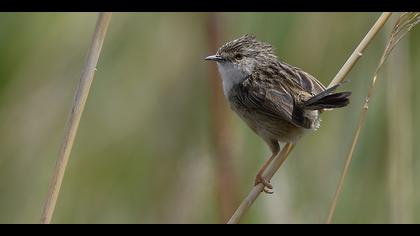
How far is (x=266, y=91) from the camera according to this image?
3.82 m

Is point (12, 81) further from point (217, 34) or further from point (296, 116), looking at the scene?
point (296, 116)

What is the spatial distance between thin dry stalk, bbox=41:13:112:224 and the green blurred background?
1.04 metres

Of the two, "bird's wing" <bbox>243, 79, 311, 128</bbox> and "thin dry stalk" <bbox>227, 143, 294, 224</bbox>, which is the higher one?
"bird's wing" <bbox>243, 79, 311, 128</bbox>

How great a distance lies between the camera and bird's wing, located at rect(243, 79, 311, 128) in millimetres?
3619

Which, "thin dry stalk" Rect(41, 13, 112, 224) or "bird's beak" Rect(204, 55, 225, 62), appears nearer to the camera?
"thin dry stalk" Rect(41, 13, 112, 224)

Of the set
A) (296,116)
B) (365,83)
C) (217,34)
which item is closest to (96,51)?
(217,34)

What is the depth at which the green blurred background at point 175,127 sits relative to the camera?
3936 mm

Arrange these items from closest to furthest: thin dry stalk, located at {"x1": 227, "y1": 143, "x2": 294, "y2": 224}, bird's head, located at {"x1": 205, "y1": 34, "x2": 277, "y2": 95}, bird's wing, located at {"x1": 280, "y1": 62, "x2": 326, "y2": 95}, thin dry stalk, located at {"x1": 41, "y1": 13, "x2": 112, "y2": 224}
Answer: thin dry stalk, located at {"x1": 41, "y1": 13, "x2": 112, "y2": 224}
thin dry stalk, located at {"x1": 227, "y1": 143, "x2": 294, "y2": 224}
bird's wing, located at {"x1": 280, "y1": 62, "x2": 326, "y2": 95}
bird's head, located at {"x1": 205, "y1": 34, "x2": 277, "y2": 95}

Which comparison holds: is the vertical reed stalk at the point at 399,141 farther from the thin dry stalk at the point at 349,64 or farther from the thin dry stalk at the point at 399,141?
the thin dry stalk at the point at 349,64

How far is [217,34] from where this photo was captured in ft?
12.0

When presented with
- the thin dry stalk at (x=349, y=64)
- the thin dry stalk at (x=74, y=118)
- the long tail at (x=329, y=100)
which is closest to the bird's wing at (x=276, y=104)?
the long tail at (x=329, y=100)

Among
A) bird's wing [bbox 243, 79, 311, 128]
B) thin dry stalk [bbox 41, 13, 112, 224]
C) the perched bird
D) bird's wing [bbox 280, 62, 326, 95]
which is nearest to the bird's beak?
the perched bird

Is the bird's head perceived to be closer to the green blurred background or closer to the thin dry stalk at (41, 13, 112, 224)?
the green blurred background

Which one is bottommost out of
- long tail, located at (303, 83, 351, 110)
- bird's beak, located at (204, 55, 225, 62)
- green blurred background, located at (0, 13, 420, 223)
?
green blurred background, located at (0, 13, 420, 223)
